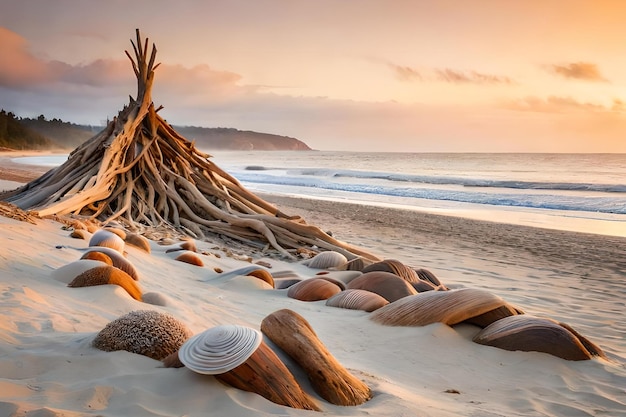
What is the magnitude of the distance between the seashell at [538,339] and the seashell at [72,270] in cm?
240

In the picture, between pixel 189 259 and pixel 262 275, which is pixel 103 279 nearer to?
pixel 262 275

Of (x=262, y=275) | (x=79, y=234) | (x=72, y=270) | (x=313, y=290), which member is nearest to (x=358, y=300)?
(x=313, y=290)

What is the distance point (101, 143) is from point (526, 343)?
6.55 metres

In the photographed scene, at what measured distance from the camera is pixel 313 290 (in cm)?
451

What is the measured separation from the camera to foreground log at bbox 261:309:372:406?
2246mm

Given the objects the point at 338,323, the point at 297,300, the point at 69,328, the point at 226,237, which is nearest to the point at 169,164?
the point at 226,237

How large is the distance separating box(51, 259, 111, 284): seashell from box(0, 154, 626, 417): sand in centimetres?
3

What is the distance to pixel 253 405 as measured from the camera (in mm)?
1929

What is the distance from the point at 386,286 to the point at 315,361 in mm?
2354

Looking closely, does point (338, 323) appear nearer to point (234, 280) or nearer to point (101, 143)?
point (234, 280)

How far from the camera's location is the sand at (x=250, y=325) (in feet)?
6.27

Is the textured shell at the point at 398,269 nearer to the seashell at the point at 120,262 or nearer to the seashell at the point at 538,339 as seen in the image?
the seashell at the point at 538,339

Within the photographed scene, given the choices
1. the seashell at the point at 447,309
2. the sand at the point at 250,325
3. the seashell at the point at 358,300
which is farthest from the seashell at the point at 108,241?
the seashell at the point at 447,309

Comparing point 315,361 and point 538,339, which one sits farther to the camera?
point 538,339
